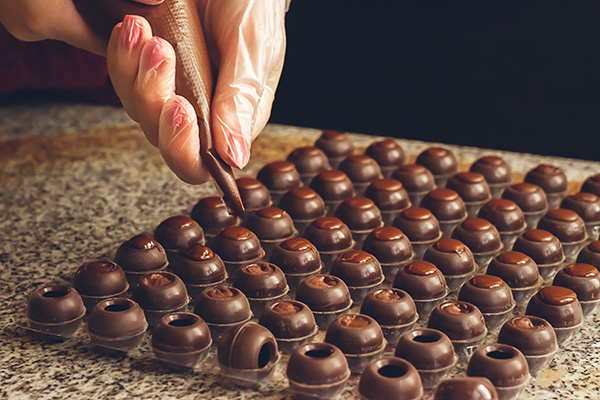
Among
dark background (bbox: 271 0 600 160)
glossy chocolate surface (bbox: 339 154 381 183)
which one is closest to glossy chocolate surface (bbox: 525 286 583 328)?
glossy chocolate surface (bbox: 339 154 381 183)

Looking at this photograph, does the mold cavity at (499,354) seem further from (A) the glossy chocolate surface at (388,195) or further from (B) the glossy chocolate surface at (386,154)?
(B) the glossy chocolate surface at (386,154)

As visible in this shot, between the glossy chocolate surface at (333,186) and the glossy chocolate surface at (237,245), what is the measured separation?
0.86 feet

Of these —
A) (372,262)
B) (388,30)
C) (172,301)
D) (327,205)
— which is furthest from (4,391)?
(388,30)

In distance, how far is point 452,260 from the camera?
1.23 metres

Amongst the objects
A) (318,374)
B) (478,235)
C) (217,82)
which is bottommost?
(318,374)

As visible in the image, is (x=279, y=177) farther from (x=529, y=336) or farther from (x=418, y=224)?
(x=529, y=336)

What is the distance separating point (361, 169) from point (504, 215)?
0.31 meters

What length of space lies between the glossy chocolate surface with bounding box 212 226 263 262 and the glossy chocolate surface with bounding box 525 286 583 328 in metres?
0.40

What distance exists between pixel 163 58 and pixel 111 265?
292 mm

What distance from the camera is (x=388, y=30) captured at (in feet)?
7.43

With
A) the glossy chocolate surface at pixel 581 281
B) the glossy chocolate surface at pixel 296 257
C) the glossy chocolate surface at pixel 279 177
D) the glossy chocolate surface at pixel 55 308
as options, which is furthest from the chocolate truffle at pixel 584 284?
the glossy chocolate surface at pixel 55 308

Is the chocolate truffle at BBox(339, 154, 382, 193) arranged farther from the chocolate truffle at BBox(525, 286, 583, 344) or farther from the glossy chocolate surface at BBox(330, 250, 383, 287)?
the chocolate truffle at BBox(525, 286, 583, 344)

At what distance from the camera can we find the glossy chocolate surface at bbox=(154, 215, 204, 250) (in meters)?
1.32

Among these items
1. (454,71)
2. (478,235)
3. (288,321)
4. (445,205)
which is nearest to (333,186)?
(445,205)
